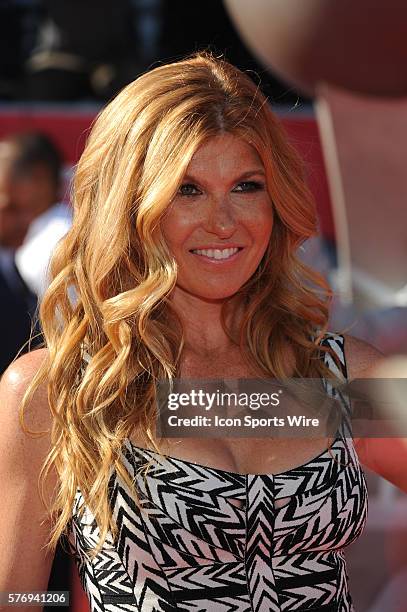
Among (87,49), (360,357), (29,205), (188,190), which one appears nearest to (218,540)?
(360,357)

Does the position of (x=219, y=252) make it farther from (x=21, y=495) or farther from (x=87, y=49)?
(x=87, y=49)

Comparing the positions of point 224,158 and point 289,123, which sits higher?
point 289,123

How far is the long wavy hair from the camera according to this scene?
4.31 feet

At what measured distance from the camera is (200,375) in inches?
→ 56.4

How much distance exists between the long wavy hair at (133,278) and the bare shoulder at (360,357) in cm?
4

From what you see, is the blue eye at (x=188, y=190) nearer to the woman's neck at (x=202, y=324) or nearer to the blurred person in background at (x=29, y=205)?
the woman's neck at (x=202, y=324)

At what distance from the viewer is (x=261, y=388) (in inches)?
56.6

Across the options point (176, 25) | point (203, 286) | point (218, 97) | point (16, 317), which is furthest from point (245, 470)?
point (176, 25)

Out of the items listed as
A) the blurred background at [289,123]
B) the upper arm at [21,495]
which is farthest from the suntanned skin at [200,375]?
the blurred background at [289,123]

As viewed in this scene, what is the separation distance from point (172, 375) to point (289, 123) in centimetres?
100

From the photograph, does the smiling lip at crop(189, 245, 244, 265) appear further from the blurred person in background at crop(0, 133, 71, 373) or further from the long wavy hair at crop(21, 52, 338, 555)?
the blurred person in background at crop(0, 133, 71, 373)

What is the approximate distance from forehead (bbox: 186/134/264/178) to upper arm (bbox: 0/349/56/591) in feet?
1.21

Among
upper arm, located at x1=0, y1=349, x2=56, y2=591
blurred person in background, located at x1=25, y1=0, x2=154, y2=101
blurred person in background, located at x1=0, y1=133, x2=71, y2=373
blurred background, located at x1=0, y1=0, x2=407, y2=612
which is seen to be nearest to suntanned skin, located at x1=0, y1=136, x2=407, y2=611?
upper arm, located at x1=0, y1=349, x2=56, y2=591

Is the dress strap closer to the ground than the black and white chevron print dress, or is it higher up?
higher up
